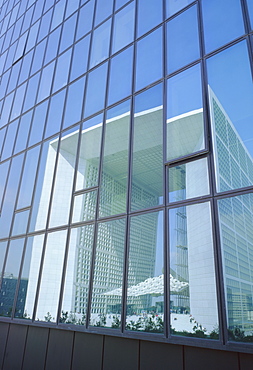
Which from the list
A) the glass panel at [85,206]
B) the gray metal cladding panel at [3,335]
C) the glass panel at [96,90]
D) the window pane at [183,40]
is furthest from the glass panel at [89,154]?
the gray metal cladding panel at [3,335]

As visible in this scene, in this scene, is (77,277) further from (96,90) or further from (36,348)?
(96,90)

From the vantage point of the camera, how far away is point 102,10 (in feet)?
36.5

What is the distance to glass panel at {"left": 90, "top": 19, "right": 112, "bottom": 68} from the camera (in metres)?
10.3

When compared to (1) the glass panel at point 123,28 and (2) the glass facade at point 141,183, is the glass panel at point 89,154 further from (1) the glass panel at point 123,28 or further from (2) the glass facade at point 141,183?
(1) the glass panel at point 123,28

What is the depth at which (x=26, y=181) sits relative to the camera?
36.6 ft

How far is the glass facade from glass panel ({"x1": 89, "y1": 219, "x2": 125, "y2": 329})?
31 millimetres

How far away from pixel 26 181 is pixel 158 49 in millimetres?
6438

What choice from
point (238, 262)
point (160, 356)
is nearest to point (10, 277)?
point (160, 356)

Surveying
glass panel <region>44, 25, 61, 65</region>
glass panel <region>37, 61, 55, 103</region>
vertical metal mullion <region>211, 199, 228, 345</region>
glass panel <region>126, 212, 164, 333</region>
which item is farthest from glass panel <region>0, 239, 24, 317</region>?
glass panel <region>44, 25, 61, 65</region>

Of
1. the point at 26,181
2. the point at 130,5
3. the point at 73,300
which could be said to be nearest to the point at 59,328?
the point at 73,300

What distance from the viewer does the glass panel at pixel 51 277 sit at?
8047mm

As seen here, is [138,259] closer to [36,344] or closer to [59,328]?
[59,328]

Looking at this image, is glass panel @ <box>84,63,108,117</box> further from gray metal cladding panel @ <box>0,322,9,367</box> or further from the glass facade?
gray metal cladding panel @ <box>0,322,9,367</box>

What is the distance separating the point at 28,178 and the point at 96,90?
4.06 metres
